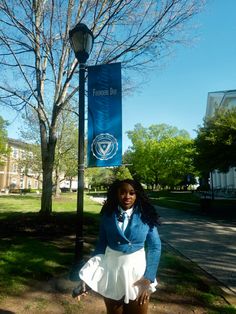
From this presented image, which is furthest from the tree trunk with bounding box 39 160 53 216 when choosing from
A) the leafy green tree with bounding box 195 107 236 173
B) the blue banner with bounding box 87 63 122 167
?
the leafy green tree with bounding box 195 107 236 173

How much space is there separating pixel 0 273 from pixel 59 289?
134 cm

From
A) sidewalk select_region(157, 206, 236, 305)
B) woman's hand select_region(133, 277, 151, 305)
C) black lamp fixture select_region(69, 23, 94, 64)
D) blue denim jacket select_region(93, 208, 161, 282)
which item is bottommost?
sidewalk select_region(157, 206, 236, 305)

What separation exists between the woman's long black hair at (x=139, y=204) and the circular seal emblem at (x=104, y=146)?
297 centimetres

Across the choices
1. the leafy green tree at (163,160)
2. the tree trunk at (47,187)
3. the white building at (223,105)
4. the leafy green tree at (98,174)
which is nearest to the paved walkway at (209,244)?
the leafy green tree at (98,174)

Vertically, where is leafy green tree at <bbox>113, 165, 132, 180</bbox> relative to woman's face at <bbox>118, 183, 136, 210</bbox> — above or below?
above

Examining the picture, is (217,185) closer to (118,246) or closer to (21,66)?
(21,66)

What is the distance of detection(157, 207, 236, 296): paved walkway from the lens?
7.04 m

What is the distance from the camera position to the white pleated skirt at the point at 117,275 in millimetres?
2912

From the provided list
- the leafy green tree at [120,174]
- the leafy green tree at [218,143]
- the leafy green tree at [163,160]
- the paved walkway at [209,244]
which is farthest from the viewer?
the leafy green tree at [163,160]

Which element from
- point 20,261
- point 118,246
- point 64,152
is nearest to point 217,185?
point 64,152

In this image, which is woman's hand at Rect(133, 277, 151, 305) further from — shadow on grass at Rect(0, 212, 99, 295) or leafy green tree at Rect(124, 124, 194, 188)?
leafy green tree at Rect(124, 124, 194, 188)

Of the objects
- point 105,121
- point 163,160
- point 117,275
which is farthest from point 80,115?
point 163,160

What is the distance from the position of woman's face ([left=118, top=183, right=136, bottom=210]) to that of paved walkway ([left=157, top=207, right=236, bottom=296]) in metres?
3.39

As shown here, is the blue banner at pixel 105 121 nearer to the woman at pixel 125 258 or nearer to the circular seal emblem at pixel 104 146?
the circular seal emblem at pixel 104 146
